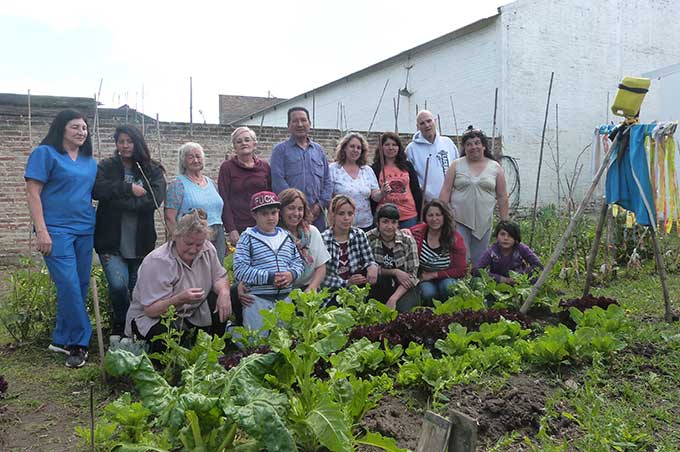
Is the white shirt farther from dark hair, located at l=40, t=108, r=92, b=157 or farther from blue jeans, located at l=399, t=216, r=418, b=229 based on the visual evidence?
dark hair, located at l=40, t=108, r=92, b=157

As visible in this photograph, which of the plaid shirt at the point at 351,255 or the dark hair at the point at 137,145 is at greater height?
the dark hair at the point at 137,145

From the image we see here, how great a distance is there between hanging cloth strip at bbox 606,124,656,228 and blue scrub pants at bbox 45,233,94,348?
437 cm

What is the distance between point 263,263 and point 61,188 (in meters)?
1.65

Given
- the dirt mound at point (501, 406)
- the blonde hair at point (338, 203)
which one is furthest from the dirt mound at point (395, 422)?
the blonde hair at point (338, 203)

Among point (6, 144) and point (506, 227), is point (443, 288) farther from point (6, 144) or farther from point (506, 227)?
point (6, 144)

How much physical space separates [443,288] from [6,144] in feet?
24.2

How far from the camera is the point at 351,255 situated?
509 cm

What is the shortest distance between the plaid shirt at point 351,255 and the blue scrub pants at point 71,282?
196cm

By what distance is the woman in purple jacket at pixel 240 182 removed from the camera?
5.23m

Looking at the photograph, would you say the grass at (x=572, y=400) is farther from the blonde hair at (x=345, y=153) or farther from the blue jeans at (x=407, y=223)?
the blonde hair at (x=345, y=153)

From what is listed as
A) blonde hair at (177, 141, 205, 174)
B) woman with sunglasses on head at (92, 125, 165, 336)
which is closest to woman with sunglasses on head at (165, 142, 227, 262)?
blonde hair at (177, 141, 205, 174)

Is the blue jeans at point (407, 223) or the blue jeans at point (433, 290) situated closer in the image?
the blue jeans at point (433, 290)

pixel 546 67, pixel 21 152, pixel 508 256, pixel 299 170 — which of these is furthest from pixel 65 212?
pixel 546 67

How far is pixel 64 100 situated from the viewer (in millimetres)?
10258
